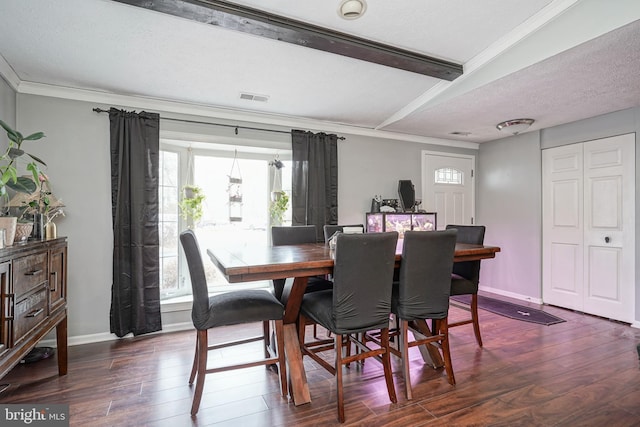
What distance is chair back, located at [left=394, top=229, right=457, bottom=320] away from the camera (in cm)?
198

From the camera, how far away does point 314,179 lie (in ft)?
12.4

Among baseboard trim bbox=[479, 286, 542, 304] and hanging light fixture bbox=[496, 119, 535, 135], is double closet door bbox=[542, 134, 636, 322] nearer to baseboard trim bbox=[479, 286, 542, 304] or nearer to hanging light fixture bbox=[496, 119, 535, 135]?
baseboard trim bbox=[479, 286, 542, 304]

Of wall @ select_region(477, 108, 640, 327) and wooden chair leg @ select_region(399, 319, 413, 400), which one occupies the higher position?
wall @ select_region(477, 108, 640, 327)

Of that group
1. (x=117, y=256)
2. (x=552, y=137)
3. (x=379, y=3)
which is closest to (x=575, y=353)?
(x=552, y=137)

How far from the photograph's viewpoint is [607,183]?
3545mm

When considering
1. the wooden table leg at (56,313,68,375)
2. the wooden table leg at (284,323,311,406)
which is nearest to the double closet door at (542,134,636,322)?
the wooden table leg at (284,323,311,406)

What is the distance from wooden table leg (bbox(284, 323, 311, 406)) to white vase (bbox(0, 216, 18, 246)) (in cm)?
164

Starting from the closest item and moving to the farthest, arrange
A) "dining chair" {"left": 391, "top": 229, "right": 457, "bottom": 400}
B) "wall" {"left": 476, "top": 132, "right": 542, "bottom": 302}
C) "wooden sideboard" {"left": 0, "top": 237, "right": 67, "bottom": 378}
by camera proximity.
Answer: "wooden sideboard" {"left": 0, "top": 237, "right": 67, "bottom": 378} < "dining chair" {"left": 391, "top": 229, "right": 457, "bottom": 400} < "wall" {"left": 476, "top": 132, "right": 542, "bottom": 302}

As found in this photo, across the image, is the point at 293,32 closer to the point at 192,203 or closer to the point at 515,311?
the point at 192,203

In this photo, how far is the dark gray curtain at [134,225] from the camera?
2.93 meters

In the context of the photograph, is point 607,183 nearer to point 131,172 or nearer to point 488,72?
point 488,72

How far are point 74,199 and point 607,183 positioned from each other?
Answer: 5.49 meters

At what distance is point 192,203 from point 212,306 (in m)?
1.83

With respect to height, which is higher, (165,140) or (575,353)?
(165,140)
